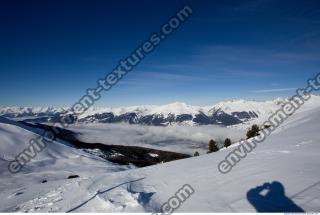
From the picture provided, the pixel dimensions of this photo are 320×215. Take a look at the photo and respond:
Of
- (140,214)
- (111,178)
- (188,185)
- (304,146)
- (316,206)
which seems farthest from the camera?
(304,146)

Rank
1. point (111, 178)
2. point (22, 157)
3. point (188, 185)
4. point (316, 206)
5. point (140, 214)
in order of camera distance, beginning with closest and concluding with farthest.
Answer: point (316, 206) < point (140, 214) < point (188, 185) < point (111, 178) < point (22, 157)

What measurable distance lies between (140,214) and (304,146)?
16361 millimetres

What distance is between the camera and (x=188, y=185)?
12.4 meters

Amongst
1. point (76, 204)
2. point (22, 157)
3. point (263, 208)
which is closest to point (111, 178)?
point (76, 204)

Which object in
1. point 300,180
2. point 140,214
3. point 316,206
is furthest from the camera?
point 300,180

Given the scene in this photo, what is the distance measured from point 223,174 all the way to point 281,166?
3277mm

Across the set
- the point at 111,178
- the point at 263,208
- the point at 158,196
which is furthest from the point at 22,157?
the point at 263,208

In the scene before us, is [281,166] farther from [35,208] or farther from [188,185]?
[35,208]

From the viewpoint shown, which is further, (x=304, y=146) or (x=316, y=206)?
(x=304, y=146)

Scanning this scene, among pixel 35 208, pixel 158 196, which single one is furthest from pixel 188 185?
pixel 35 208

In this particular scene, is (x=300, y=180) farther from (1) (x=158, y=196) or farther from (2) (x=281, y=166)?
(1) (x=158, y=196)

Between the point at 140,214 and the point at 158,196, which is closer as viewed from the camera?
the point at 140,214

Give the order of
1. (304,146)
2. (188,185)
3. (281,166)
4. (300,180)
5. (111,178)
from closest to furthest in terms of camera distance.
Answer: (300,180)
(188,185)
(281,166)
(111,178)
(304,146)

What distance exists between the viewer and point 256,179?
11523 millimetres
